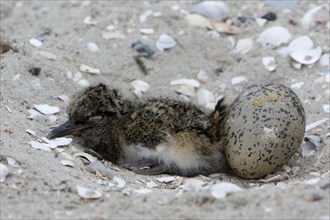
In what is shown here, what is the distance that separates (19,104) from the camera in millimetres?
5652

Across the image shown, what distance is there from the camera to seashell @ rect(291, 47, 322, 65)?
6.38 metres

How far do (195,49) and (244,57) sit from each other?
1.46 feet

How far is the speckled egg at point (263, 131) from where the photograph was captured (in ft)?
16.3

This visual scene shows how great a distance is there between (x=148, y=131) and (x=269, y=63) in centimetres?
162

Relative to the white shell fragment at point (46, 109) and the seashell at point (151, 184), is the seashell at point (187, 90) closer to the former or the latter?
the white shell fragment at point (46, 109)

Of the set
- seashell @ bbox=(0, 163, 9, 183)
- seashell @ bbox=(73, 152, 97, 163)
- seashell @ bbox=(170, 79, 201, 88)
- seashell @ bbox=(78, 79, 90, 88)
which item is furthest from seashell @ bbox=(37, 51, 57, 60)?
seashell @ bbox=(0, 163, 9, 183)

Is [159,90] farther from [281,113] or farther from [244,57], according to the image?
[281,113]

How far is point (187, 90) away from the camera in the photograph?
6.41 metres

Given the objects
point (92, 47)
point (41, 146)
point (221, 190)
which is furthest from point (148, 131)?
point (92, 47)

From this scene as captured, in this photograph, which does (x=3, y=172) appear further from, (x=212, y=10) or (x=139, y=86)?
(x=212, y=10)

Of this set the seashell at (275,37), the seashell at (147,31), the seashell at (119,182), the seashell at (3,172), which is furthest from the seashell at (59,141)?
the seashell at (275,37)

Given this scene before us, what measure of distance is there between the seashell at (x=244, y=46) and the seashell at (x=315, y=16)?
1.65ft

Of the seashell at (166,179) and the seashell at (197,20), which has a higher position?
the seashell at (197,20)

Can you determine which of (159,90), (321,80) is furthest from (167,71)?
(321,80)
